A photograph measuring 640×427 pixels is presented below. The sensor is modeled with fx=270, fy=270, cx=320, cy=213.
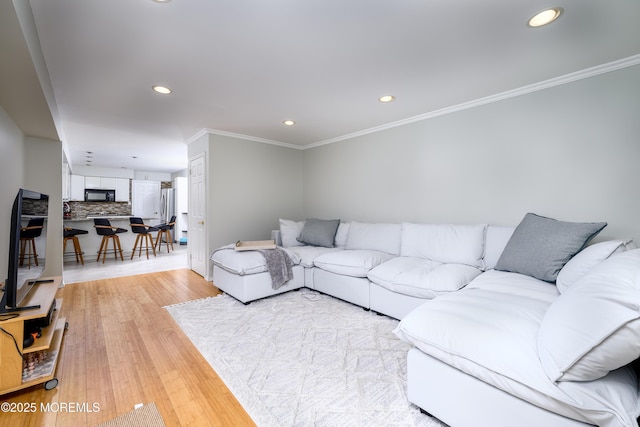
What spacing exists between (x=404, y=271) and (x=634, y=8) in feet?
7.60

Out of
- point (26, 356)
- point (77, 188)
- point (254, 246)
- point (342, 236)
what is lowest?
point (26, 356)

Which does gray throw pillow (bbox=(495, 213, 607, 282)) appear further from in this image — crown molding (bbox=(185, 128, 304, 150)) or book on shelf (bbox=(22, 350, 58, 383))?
crown molding (bbox=(185, 128, 304, 150))

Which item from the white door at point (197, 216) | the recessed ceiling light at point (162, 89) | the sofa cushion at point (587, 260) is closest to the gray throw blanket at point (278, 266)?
the white door at point (197, 216)

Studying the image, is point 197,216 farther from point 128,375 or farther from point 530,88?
point 530,88

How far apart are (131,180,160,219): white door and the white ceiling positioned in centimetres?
597

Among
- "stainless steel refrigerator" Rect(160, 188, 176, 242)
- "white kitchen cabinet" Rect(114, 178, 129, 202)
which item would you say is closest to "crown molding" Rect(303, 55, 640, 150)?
"stainless steel refrigerator" Rect(160, 188, 176, 242)

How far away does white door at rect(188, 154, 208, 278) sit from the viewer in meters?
4.21

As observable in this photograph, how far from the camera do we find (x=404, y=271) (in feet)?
8.66

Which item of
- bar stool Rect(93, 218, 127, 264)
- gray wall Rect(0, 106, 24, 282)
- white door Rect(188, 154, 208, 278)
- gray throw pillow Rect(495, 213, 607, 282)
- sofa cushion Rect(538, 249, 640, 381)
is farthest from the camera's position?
bar stool Rect(93, 218, 127, 264)

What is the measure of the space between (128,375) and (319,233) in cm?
271

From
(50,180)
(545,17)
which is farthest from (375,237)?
(50,180)

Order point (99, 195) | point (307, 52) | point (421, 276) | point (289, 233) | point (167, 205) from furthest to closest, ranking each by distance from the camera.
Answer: point (167, 205) < point (99, 195) < point (289, 233) < point (421, 276) < point (307, 52)

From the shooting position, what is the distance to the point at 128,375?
6.12ft

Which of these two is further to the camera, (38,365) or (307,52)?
(307,52)
